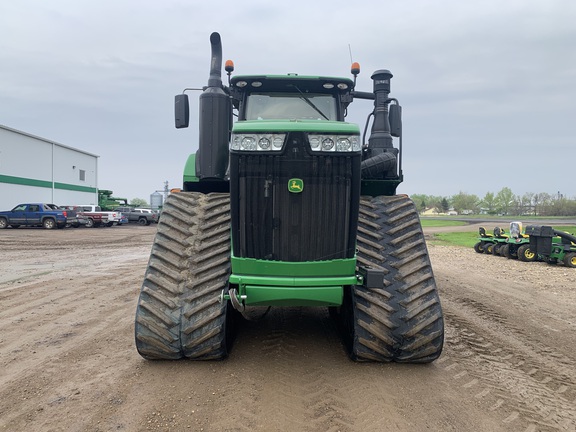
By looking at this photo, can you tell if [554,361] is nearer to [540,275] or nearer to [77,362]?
[77,362]

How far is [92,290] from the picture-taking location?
764 centimetres

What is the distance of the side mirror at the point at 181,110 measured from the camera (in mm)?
4520

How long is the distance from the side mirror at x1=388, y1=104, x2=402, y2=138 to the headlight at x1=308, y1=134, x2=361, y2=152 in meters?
1.91

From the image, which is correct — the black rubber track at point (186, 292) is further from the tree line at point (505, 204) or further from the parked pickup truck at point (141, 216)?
the tree line at point (505, 204)

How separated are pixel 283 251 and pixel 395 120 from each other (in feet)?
8.53

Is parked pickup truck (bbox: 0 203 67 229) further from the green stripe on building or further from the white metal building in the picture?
the green stripe on building

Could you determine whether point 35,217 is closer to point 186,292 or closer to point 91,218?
point 91,218

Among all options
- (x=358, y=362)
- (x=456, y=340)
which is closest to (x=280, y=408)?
(x=358, y=362)

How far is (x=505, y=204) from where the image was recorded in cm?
10238

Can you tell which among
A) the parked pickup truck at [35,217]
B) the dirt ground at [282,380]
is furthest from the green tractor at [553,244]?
the parked pickup truck at [35,217]

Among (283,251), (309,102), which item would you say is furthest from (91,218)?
(283,251)

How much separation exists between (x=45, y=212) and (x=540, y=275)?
1085 inches

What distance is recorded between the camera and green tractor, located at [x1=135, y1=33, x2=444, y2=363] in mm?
3486

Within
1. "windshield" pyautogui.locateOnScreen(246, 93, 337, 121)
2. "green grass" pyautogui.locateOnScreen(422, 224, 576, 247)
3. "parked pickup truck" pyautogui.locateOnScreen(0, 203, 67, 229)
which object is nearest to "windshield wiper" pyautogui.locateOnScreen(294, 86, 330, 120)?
"windshield" pyautogui.locateOnScreen(246, 93, 337, 121)
